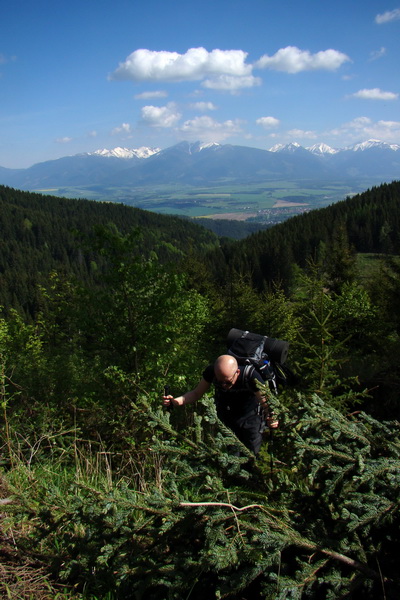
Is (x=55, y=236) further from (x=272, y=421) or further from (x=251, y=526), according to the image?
(x=251, y=526)

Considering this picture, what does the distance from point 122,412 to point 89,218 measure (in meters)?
152

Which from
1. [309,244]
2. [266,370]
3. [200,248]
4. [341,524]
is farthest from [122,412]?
[200,248]

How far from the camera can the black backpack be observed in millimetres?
3648

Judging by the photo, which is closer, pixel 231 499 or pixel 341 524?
pixel 341 524

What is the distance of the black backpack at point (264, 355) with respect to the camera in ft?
12.0

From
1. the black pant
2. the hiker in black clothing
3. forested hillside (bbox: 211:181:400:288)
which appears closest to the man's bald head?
the hiker in black clothing

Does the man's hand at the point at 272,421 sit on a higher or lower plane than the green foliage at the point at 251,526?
higher

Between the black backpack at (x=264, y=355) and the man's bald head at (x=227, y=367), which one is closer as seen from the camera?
the man's bald head at (x=227, y=367)

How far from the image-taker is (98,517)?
1.90 m

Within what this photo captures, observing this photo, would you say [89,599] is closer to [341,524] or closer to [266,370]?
[341,524]

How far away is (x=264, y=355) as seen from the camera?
3.72m

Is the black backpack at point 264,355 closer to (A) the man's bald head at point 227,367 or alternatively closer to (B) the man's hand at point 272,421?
(A) the man's bald head at point 227,367

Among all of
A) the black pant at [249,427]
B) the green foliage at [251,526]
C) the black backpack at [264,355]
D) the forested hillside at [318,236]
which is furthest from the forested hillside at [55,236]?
the green foliage at [251,526]

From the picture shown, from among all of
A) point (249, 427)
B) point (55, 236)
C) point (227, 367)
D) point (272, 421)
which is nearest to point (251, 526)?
point (272, 421)
